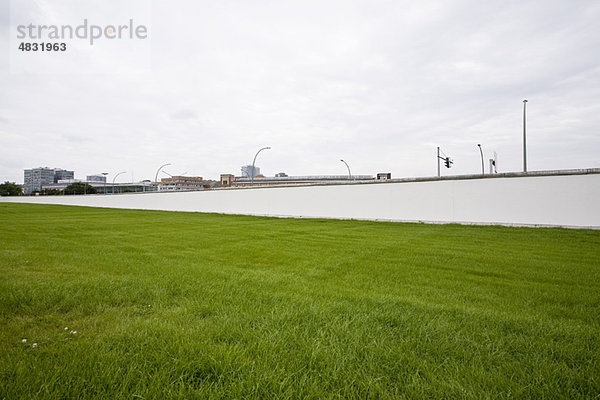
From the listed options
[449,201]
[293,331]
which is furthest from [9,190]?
[293,331]

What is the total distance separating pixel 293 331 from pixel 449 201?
1619 centimetres

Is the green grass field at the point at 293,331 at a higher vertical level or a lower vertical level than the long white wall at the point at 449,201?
lower

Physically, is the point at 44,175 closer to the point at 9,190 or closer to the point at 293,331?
the point at 9,190

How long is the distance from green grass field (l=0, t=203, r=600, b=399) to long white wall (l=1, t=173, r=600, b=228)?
10.3 meters

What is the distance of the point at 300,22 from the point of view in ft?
55.4

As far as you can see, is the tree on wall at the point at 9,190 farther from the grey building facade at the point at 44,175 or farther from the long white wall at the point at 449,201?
the long white wall at the point at 449,201

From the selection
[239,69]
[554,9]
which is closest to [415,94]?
[554,9]

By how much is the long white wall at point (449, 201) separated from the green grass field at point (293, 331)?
10298 millimetres

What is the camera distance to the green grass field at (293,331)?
183cm

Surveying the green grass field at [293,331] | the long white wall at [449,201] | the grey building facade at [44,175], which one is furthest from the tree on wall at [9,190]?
the green grass field at [293,331]

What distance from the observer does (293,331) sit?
2574 mm

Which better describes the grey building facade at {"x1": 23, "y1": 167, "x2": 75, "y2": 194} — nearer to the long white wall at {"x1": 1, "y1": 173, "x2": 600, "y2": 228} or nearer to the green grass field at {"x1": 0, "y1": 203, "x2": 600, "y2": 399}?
the long white wall at {"x1": 1, "y1": 173, "x2": 600, "y2": 228}

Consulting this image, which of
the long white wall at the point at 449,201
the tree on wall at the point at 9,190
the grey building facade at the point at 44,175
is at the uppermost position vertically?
→ the grey building facade at the point at 44,175

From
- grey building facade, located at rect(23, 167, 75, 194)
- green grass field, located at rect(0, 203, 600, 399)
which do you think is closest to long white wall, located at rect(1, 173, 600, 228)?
green grass field, located at rect(0, 203, 600, 399)
